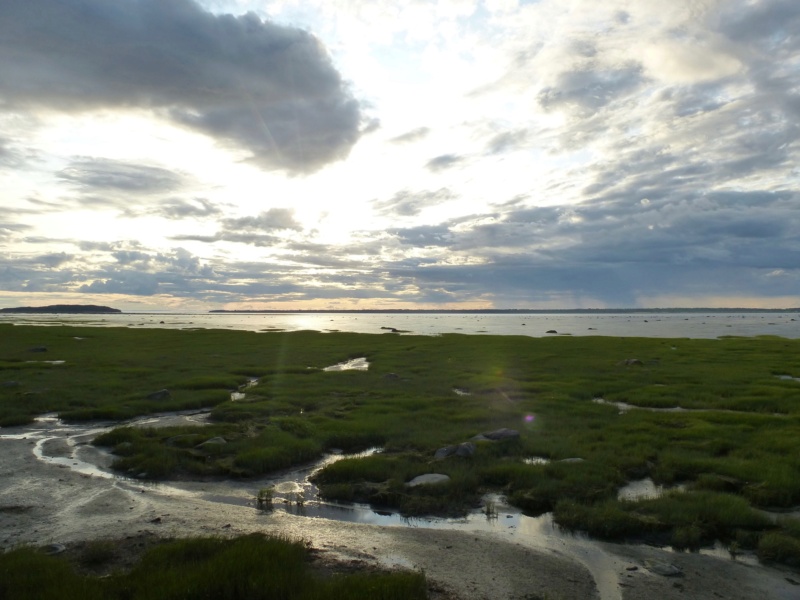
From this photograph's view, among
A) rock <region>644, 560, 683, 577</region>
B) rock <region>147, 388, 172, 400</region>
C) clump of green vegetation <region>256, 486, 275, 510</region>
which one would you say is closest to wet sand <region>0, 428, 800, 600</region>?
rock <region>644, 560, 683, 577</region>

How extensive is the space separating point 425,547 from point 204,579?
431 cm

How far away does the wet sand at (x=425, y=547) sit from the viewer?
903 cm

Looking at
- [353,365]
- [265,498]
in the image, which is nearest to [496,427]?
[265,498]

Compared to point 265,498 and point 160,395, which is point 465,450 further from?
point 160,395

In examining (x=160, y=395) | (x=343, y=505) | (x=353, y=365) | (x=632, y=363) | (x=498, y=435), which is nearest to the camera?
(x=343, y=505)

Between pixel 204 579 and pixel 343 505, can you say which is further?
pixel 343 505

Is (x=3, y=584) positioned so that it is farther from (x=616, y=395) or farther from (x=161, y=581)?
(x=616, y=395)

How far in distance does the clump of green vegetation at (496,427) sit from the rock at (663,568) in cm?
125

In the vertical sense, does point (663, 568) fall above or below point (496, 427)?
below

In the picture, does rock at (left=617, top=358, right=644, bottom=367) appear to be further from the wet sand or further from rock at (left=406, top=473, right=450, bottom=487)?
the wet sand

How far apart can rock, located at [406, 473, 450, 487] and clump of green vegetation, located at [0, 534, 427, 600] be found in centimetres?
541

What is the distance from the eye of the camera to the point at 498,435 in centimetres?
1902

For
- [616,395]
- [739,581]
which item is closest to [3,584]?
[739,581]

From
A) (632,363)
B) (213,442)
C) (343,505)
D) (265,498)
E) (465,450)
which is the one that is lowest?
(343,505)
